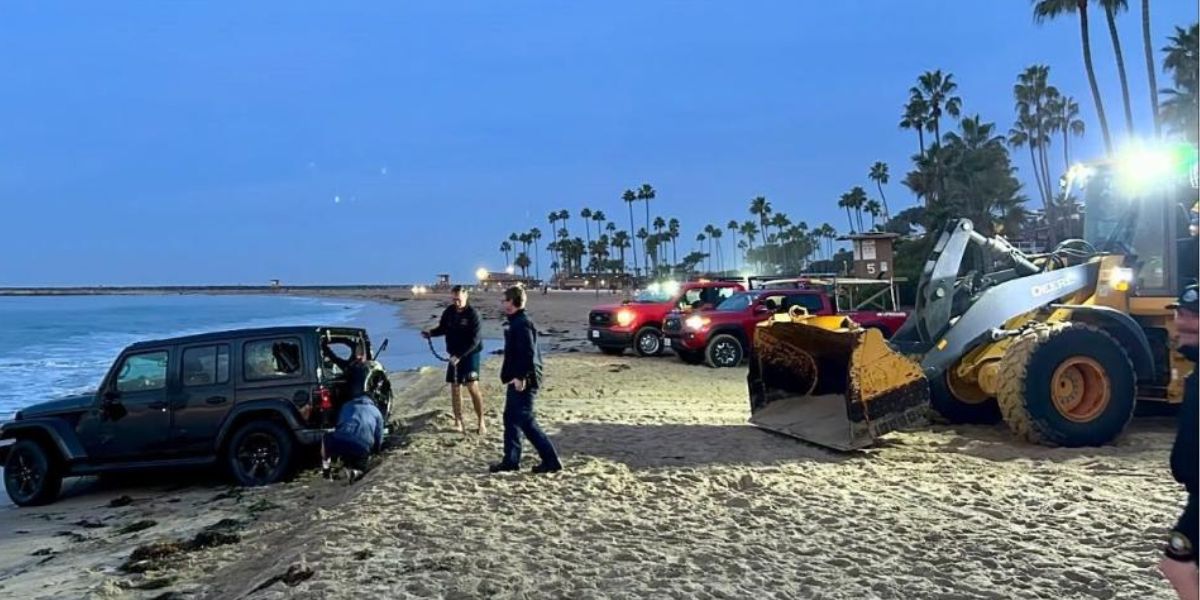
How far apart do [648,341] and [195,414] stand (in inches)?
538

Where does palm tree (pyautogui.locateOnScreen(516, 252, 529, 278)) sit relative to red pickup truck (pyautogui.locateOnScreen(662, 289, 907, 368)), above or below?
above

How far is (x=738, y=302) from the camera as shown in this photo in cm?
1903

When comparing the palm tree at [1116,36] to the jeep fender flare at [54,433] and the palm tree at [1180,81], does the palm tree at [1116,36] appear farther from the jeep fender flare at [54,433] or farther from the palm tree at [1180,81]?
the jeep fender flare at [54,433]

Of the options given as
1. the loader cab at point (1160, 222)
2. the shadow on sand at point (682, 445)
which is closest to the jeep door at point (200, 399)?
the shadow on sand at point (682, 445)

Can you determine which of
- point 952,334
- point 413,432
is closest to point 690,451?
point 952,334

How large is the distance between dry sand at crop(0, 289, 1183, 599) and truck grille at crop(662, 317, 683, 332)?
8.85 meters

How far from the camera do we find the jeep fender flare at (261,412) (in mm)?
8914

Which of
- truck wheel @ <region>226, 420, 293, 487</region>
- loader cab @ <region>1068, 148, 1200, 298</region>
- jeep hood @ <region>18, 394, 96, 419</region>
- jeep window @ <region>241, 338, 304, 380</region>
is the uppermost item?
loader cab @ <region>1068, 148, 1200, 298</region>

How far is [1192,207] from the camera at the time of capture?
30.3 feet

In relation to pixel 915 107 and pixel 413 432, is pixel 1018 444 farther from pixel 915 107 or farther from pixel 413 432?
pixel 915 107

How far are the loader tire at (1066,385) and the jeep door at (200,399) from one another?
8015mm

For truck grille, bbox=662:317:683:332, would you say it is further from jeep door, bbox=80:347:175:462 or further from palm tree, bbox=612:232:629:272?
palm tree, bbox=612:232:629:272

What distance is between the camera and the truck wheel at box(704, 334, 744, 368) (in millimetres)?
18484

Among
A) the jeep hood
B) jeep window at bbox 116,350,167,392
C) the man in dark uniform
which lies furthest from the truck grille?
the jeep hood
